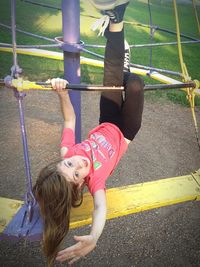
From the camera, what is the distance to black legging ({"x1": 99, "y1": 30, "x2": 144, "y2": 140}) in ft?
6.30

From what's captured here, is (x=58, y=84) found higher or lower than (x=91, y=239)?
higher

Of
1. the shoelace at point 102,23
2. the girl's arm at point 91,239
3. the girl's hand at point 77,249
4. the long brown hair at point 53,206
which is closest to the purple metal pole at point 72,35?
the shoelace at point 102,23

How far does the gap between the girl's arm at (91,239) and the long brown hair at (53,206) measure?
14 centimetres

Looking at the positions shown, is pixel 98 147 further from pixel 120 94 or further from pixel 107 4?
pixel 107 4

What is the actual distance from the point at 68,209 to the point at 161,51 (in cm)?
595

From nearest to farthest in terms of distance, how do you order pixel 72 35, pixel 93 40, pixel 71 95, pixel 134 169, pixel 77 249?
pixel 77 249 < pixel 72 35 < pixel 71 95 < pixel 134 169 < pixel 93 40

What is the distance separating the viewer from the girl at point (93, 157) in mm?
1606

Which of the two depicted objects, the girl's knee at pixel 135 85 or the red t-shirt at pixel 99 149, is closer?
the red t-shirt at pixel 99 149

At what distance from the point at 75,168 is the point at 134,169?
46.6 inches

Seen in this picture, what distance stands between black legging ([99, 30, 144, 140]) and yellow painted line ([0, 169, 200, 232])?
1.30ft

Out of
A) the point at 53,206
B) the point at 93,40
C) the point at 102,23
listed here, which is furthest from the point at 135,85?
the point at 93,40

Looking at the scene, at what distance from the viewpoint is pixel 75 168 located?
175 centimetres

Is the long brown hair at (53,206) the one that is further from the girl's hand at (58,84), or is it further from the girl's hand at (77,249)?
the girl's hand at (58,84)

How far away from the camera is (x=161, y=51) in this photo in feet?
22.7
